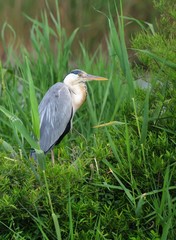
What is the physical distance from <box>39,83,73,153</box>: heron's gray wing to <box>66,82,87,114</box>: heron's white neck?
0.06m

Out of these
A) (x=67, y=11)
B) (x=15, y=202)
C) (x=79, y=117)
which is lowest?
(x=67, y=11)

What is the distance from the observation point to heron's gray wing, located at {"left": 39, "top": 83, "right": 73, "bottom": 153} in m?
4.70

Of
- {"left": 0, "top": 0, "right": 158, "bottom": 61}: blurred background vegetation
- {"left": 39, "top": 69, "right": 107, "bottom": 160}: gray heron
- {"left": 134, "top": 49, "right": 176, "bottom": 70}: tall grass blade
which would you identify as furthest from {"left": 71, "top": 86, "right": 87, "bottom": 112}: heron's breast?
{"left": 0, "top": 0, "right": 158, "bottom": 61}: blurred background vegetation

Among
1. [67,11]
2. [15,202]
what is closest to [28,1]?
[67,11]

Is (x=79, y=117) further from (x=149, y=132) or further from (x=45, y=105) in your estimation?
(x=149, y=132)

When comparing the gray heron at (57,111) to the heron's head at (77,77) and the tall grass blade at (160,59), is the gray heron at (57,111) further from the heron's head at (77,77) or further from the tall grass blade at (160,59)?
the tall grass blade at (160,59)

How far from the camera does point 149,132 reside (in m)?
3.60

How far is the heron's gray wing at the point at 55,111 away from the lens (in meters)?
4.70

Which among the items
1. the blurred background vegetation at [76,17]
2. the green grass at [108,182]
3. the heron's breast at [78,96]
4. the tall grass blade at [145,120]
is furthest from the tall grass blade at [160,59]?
the blurred background vegetation at [76,17]

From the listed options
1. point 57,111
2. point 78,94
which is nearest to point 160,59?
point 57,111

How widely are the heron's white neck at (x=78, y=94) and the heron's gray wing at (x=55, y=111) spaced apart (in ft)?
0.19

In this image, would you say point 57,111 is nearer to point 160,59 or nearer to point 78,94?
point 78,94

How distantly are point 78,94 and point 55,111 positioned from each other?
22cm

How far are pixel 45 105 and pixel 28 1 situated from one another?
3852 mm
